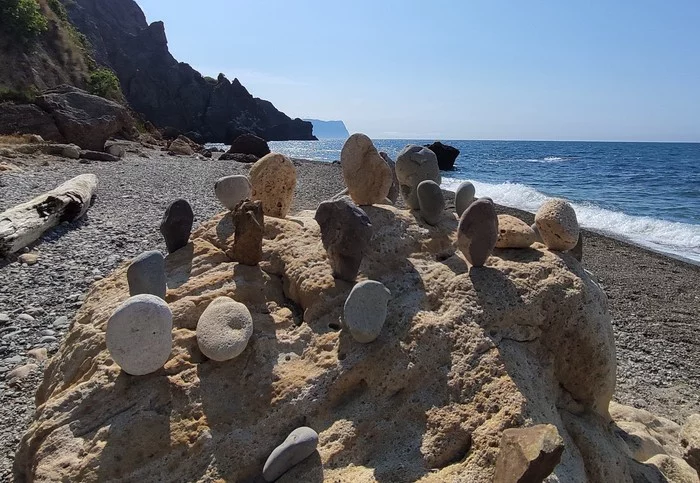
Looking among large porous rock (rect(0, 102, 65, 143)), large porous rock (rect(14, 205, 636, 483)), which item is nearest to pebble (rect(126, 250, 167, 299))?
large porous rock (rect(14, 205, 636, 483))

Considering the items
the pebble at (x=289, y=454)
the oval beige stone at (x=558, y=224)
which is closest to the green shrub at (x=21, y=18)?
the oval beige stone at (x=558, y=224)

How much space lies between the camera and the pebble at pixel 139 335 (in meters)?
2.75

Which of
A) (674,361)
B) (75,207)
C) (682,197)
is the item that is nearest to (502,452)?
(674,361)

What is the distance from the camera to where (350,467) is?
2.45 metres

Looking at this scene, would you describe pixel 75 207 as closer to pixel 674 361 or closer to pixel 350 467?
pixel 350 467

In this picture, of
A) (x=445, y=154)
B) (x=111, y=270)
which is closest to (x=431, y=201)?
(x=111, y=270)

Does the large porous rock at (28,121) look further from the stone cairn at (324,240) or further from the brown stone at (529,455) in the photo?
the brown stone at (529,455)

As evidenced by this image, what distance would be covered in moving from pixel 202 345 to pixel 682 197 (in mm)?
26543

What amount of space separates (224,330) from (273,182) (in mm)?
1704

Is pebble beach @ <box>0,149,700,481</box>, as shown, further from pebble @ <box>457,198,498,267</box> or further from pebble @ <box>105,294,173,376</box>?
pebble @ <box>457,198,498,267</box>

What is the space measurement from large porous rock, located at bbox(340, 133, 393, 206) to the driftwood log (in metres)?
4.58

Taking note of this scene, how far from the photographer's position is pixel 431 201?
12.7ft

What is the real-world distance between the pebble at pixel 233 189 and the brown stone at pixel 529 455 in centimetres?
284

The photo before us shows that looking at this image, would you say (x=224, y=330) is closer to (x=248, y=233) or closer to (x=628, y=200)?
(x=248, y=233)
